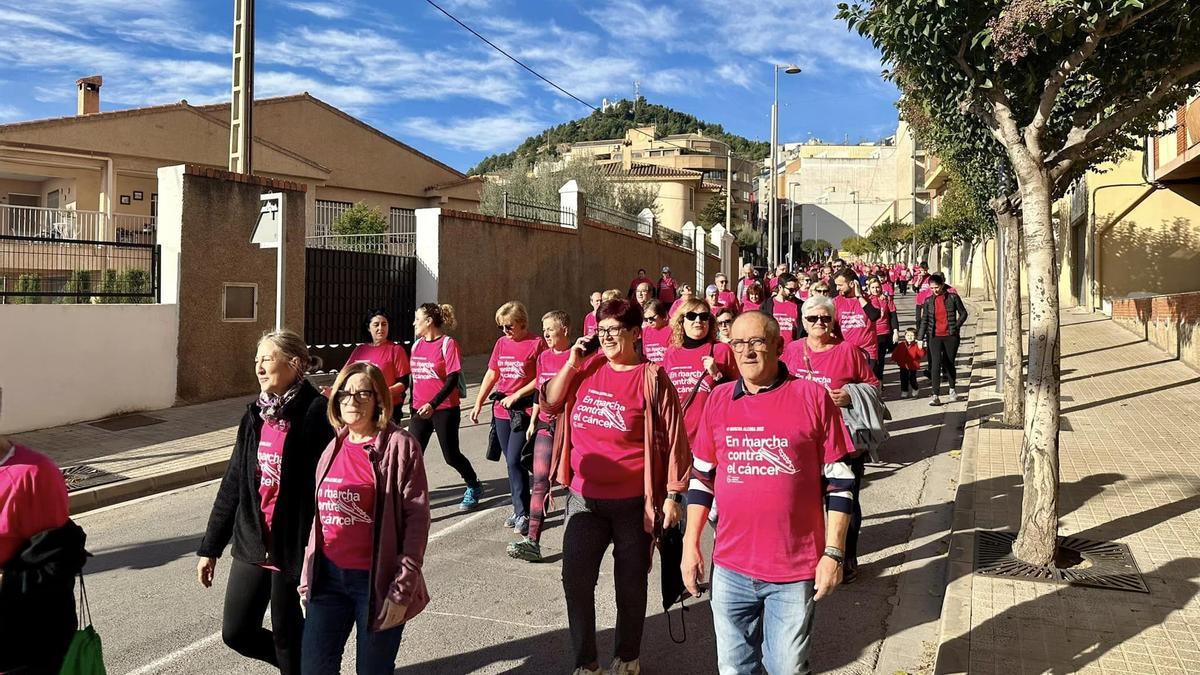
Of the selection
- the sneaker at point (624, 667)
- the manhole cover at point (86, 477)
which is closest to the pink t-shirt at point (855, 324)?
the sneaker at point (624, 667)

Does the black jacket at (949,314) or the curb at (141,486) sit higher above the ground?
the black jacket at (949,314)

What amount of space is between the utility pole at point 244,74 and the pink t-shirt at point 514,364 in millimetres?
6847

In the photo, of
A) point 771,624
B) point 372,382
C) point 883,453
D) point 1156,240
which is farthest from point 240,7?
point 1156,240

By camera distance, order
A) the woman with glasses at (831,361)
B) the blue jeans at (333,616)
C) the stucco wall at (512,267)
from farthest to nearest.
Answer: the stucco wall at (512,267), the woman with glasses at (831,361), the blue jeans at (333,616)

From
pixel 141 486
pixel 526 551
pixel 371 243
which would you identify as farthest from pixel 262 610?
pixel 371 243

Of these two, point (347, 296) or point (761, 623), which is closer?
point (761, 623)

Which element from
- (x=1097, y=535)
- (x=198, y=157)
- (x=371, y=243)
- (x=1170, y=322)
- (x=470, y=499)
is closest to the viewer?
(x=1097, y=535)

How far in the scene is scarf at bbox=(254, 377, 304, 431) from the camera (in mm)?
3578

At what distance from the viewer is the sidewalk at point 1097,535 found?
4.29m

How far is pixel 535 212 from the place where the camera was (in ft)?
69.3

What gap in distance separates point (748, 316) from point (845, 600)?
277cm

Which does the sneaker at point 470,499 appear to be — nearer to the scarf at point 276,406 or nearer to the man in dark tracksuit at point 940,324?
the scarf at point 276,406

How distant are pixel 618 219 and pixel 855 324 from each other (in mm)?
17357

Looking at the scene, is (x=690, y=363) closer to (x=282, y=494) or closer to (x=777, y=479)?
(x=777, y=479)
